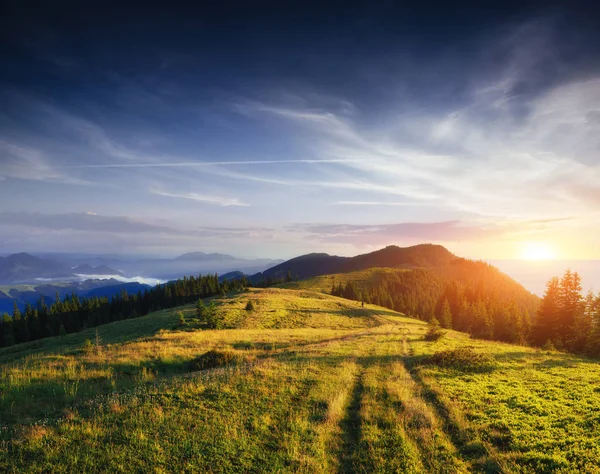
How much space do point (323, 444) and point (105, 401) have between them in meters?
9.00

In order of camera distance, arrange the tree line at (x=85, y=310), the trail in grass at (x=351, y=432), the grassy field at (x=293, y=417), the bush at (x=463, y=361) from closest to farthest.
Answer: the grassy field at (x=293, y=417), the trail in grass at (x=351, y=432), the bush at (x=463, y=361), the tree line at (x=85, y=310)

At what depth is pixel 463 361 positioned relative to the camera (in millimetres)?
21828

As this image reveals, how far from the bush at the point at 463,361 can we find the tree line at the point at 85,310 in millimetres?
86082

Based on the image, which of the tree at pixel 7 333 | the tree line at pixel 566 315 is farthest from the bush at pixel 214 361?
the tree at pixel 7 333

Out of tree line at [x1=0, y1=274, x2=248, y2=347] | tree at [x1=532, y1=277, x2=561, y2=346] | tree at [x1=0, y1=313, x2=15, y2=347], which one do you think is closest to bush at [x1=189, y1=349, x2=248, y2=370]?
tree at [x1=532, y1=277, x2=561, y2=346]

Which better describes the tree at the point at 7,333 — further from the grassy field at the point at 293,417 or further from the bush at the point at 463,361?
the bush at the point at 463,361

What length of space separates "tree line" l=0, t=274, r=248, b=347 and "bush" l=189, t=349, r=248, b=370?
82.8m

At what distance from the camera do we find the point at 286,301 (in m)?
67.2

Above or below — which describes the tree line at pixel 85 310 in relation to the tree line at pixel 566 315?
below

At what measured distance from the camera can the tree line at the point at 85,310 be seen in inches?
4004

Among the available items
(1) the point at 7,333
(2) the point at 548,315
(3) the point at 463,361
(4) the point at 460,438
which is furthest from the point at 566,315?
(1) the point at 7,333

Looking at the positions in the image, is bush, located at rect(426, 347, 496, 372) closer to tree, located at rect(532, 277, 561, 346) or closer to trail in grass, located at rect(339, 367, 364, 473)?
trail in grass, located at rect(339, 367, 364, 473)

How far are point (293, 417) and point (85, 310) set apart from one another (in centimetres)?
14258

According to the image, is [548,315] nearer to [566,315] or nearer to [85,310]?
[566,315]
